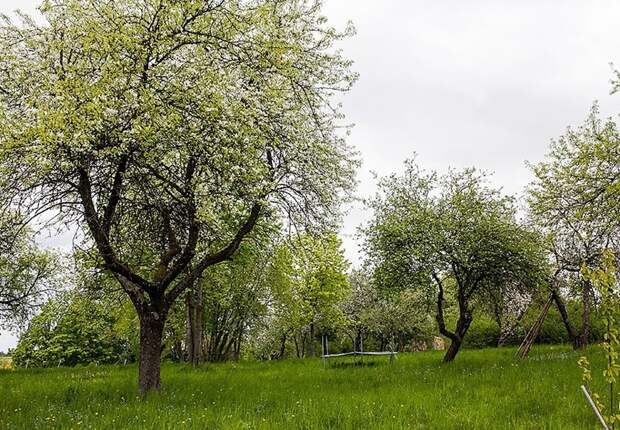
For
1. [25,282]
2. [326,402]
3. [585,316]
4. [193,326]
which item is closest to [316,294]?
[193,326]

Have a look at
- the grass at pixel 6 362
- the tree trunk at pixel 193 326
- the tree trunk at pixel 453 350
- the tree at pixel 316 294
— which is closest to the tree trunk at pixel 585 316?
the tree trunk at pixel 453 350

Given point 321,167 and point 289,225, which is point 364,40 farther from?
point 289,225

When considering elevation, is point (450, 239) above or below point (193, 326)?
above

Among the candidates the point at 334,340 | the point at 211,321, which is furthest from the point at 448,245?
the point at 334,340

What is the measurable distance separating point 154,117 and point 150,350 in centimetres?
620

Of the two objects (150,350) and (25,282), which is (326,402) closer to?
(150,350)

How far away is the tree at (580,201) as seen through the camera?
49.8ft

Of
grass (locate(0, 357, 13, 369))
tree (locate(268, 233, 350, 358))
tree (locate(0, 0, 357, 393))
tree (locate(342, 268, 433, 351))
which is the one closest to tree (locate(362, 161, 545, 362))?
tree (locate(0, 0, 357, 393))

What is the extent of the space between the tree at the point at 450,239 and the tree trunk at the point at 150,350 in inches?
343

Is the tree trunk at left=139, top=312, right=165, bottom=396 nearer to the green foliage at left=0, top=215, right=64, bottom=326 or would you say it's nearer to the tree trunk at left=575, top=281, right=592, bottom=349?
the tree trunk at left=575, top=281, right=592, bottom=349

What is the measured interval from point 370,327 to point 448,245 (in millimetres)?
33688

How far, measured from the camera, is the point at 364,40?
14.7 m

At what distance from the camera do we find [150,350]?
13.2m

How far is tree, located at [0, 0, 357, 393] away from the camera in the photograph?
10.4 m
